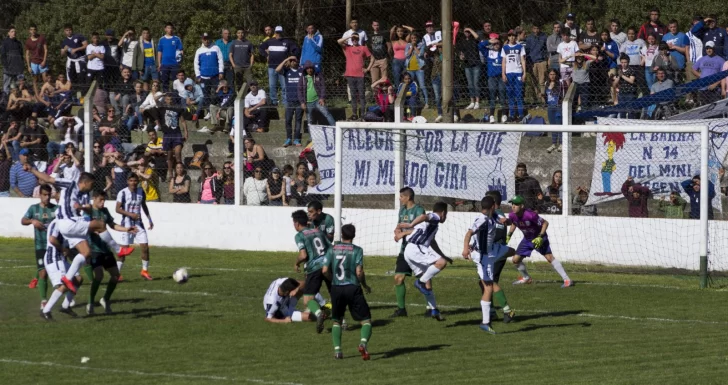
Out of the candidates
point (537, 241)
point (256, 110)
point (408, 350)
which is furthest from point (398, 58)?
point (408, 350)

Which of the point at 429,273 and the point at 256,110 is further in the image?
the point at 256,110

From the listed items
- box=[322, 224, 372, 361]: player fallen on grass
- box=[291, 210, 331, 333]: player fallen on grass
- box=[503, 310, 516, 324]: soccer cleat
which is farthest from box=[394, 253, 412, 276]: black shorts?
box=[322, 224, 372, 361]: player fallen on grass

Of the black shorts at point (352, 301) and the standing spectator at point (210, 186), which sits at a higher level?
the standing spectator at point (210, 186)

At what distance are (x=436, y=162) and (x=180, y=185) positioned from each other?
6.37 m

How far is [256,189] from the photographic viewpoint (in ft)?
88.3

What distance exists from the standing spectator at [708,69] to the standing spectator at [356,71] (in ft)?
25.0

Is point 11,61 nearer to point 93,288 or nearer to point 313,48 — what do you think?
point 313,48

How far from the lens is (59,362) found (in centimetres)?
1413

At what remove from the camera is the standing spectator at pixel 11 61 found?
32.6 m

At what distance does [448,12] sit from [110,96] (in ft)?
29.0

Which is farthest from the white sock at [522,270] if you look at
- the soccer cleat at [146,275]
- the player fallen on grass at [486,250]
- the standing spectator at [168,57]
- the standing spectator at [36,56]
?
→ the standing spectator at [36,56]

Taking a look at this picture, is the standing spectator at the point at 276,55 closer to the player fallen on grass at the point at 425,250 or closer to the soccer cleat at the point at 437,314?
the player fallen on grass at the point at 425,250

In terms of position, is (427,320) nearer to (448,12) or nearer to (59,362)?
(59,362)

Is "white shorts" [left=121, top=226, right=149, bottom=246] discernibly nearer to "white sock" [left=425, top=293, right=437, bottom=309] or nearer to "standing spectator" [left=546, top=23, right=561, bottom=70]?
"white sock" [left=425, top=293, right=437, bottom=309]
